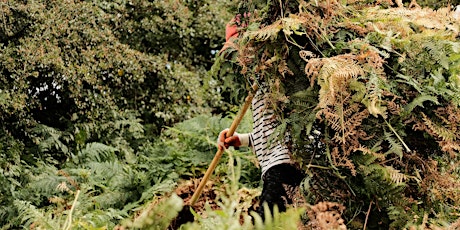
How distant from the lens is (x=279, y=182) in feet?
12.2

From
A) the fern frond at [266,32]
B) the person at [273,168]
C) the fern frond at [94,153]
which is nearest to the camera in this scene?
the fern frond at [266,32]

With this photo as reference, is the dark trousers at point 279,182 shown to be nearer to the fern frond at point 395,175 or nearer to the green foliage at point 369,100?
the green foliage at point 369,100

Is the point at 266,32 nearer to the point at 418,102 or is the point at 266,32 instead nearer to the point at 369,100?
the point at 369,100

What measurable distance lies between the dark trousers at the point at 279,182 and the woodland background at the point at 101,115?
1183 millimetres

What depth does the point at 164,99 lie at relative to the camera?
7.45 m

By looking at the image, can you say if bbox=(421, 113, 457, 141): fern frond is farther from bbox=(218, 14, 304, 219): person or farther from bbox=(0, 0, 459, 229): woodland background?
bbox=(0, 0, 459, 229): woodland background

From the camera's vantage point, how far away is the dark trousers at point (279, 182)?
3.73 meters

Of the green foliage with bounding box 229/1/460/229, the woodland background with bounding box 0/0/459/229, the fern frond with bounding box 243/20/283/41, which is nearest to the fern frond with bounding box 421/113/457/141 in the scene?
the green foliage with bounding box 229/1/460/229

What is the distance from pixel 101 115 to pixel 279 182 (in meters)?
3.42

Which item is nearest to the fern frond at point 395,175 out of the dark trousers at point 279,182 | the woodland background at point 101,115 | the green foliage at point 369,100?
the green foliage at point 369,100

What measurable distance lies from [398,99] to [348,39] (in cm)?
39

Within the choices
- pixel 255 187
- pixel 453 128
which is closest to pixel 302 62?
pixel 453 128

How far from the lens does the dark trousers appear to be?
3734 mm

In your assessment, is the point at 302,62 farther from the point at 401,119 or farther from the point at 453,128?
the point at 453,128
